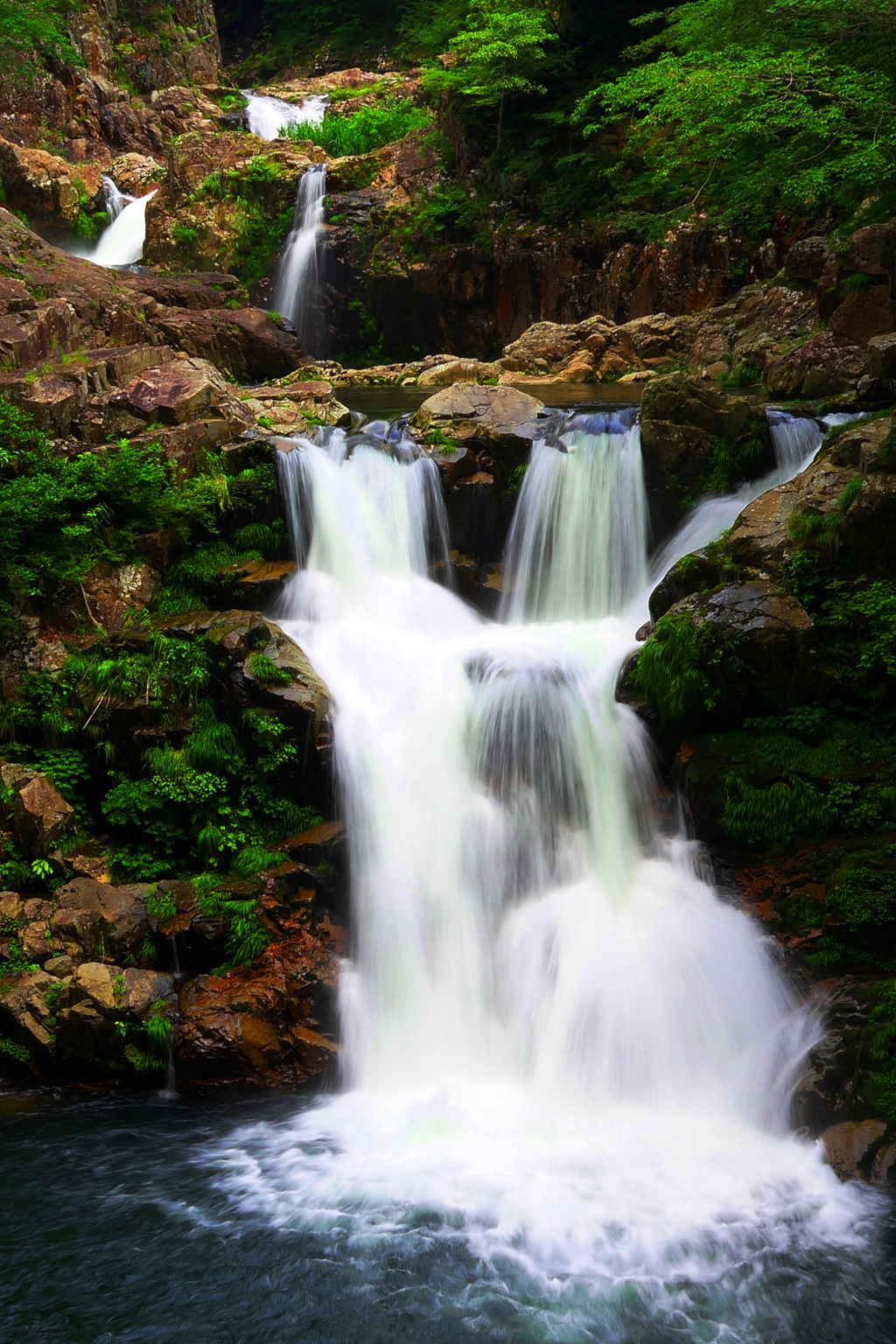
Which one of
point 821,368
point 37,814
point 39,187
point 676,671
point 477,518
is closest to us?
point 37,814

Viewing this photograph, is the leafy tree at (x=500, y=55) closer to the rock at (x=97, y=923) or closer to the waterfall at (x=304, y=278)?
the waterfall at (x=304, y=278)

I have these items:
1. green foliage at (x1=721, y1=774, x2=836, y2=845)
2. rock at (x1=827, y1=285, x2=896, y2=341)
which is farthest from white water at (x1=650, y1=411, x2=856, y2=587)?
green foliage at (x1=721, y1=774, x2=836, y2=845)

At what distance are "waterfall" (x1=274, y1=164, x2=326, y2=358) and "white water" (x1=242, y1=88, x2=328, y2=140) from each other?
6.23m

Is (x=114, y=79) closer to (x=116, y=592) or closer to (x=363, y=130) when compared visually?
(x=363, y=130)

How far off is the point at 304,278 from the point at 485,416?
12.2 m

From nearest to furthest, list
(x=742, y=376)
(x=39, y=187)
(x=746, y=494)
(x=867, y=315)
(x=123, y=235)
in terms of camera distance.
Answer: (x=746, y=494), (x=867, y=315), (x=742, y=376), (x=39, y=187), (x=123, y=235)

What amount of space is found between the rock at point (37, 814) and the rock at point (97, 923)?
522mm

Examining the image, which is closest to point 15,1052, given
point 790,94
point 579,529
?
point 579,529

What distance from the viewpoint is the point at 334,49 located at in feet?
113

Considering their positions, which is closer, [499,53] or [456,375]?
[456,375]

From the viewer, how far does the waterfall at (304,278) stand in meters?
21.5

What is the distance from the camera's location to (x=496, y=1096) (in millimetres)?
6875

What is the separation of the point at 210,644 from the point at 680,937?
4.95 meters

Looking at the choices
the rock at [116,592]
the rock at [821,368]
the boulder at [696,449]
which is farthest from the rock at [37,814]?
the rock at [821,368]
